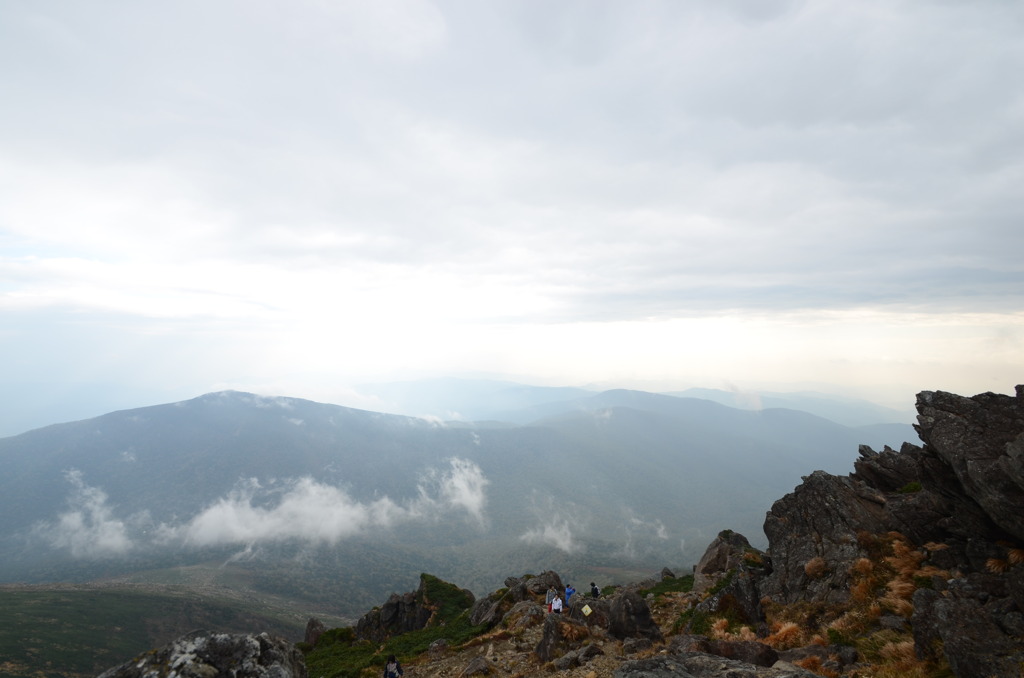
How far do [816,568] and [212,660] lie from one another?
27514mm

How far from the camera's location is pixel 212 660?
13.8m

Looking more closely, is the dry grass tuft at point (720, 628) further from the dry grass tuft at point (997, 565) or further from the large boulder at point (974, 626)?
the dry grass tuft at point (997, 565)

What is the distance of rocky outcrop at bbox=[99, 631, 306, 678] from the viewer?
43.3 feet

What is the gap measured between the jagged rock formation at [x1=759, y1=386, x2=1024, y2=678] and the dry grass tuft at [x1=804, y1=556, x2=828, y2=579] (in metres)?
0.05

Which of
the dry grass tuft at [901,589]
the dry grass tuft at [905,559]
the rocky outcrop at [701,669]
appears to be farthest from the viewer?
the dry grass tuft at [905,559]

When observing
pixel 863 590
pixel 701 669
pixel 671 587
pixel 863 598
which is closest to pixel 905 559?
pixel 863 590

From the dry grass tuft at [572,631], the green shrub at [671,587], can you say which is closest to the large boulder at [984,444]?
the dry grass tuft at [572,631]

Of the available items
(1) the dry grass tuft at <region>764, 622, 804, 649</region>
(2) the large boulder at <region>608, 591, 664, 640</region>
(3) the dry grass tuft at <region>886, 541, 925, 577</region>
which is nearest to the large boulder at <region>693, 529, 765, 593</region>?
(2) the large boulder at <region>608, 591, 664, 640</region>

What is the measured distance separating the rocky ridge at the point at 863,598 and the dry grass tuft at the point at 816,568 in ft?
0.17

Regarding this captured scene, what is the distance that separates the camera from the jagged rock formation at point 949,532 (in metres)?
12.4

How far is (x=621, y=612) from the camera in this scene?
2731 cm

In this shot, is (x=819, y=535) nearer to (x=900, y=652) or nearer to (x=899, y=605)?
(x=899, y=605)

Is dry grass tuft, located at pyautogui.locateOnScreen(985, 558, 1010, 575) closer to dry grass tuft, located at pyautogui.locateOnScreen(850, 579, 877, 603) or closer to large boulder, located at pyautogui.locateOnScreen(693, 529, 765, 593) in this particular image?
dry grass tuft, located at pyautogui.locateOnScreen(850, 579, 877, 603)

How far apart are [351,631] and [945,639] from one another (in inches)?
2974
